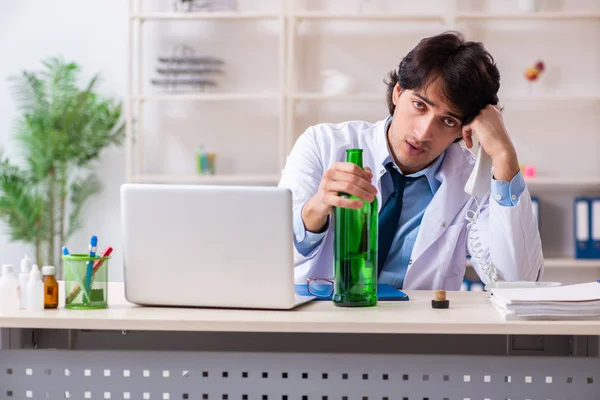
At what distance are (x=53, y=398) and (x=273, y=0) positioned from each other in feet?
10.3

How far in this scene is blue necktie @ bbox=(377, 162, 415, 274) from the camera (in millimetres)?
2043

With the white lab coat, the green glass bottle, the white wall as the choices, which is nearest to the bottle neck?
the green glass bottle

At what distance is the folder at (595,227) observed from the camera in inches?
156

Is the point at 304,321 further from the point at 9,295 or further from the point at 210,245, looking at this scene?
the point at 9,295

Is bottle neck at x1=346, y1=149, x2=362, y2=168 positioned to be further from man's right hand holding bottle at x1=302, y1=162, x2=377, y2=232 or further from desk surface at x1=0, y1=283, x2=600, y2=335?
desk surface at x1=0, y1=283, x2=600, y2=335

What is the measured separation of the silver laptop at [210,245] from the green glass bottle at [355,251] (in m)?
0.11

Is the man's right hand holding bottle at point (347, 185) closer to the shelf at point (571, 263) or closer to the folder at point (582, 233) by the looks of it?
the shelf at point (571, 263)

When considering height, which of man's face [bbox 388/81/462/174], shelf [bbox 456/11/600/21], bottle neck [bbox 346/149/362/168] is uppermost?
shelf [bbox 456/11/600/21]

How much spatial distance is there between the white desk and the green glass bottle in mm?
39

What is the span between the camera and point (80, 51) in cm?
436

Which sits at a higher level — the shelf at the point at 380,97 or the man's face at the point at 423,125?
the shelf at the point at 380,97

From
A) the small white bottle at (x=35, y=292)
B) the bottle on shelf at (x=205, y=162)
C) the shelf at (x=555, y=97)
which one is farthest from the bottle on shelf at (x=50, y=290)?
the shelf at (x=555, y=97)

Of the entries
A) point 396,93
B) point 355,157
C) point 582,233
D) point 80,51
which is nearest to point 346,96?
point 582,233

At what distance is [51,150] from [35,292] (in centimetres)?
266
